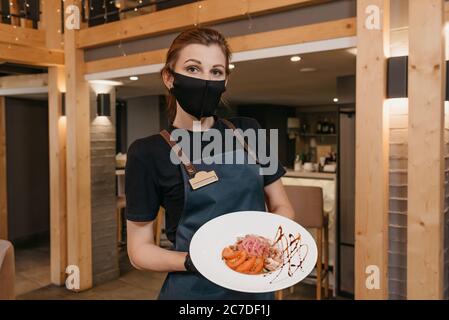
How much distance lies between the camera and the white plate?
1091mm

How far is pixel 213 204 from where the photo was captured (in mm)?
1222

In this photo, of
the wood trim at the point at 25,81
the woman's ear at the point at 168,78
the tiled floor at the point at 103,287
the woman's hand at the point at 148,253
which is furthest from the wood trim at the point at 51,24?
the woman's hand at the point at 148,253

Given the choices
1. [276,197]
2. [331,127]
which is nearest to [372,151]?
[276,197]

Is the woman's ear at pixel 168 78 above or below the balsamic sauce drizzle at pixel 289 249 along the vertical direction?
above

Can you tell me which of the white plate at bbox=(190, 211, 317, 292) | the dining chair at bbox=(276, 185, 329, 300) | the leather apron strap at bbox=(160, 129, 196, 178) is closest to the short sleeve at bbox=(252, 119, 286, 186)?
the white plate at bbox=(190, 211, 317, 292)

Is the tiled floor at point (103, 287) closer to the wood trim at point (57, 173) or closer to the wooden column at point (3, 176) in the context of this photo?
the wood trim at point (57, 173)

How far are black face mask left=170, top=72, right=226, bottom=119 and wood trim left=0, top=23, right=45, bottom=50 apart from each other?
2.98 metres

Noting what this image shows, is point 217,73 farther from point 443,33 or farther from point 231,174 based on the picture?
point 443,33

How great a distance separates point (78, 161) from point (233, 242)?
3.09 m

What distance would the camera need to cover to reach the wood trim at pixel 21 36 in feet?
11.8

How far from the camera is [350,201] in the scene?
3652 mm

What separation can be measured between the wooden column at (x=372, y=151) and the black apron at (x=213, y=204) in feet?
4.52

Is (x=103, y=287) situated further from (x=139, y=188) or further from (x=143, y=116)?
(x=139, y=188)

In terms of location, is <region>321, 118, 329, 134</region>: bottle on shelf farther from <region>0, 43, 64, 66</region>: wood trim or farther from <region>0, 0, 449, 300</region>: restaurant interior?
<region>0, 43, 64, 66</region>: wood trim
